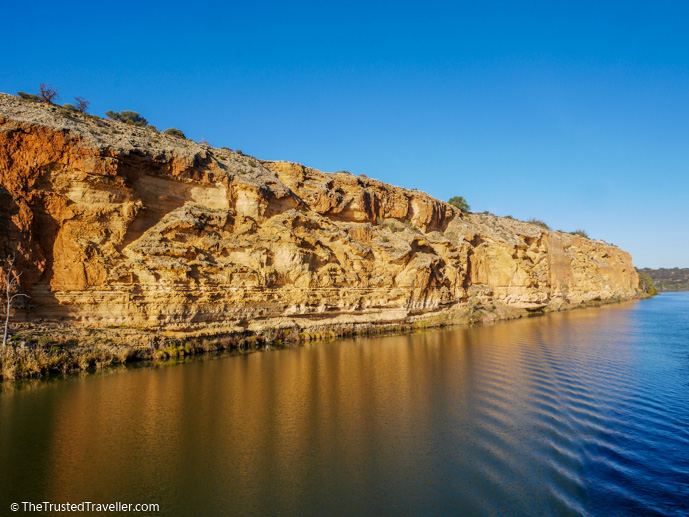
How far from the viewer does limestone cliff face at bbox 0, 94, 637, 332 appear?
19.5 meters

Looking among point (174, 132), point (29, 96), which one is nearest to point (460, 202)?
point (174, 132)

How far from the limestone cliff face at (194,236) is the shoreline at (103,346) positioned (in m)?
0.80

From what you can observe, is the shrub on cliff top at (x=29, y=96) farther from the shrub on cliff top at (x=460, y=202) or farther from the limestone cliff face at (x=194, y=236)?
the shrub on cliff top at (x=460, y=202)

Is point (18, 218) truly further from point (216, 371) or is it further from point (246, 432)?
point (246, 432)

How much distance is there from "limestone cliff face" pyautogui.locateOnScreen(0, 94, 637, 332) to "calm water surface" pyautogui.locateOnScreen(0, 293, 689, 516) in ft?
19.7

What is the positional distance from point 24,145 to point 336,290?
19.8 m

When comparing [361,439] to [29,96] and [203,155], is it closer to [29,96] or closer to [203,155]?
[203,155]

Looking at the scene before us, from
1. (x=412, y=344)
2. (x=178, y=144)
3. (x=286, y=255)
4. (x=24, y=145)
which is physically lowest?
(x=412, y=344)

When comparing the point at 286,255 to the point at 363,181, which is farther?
the point at 363,181

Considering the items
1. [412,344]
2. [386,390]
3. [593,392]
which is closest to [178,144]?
[412,344]

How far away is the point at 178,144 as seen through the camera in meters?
27.3

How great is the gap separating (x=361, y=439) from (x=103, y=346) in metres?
14.6

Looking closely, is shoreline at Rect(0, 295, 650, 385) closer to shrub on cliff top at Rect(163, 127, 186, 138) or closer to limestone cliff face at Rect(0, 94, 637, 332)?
limestone cliff face at Rect(0, 94, 637, 332)

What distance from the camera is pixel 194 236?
2358 cm
